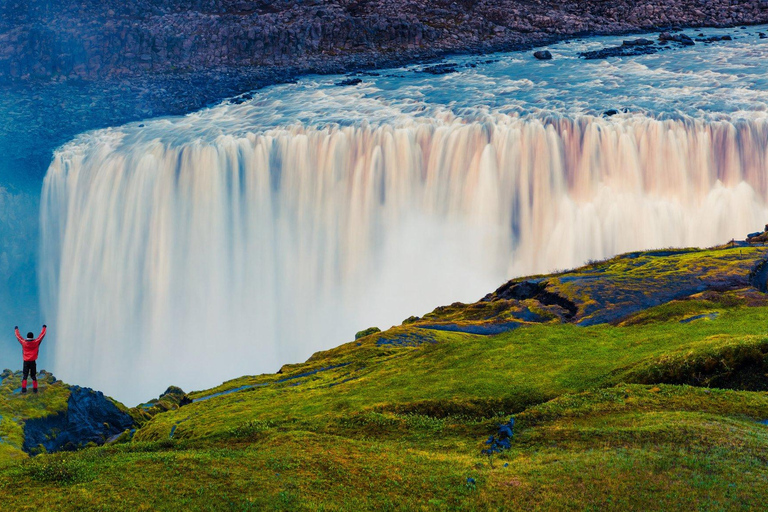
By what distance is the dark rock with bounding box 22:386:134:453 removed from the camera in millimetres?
27828

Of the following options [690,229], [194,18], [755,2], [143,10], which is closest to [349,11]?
[194,18]

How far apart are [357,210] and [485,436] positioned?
155ft

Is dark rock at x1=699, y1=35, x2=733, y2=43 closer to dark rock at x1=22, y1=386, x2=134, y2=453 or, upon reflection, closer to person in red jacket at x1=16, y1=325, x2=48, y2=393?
dark rock at x1=22, y1=386, x2=134, y2=453

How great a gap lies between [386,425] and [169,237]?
5146 cm

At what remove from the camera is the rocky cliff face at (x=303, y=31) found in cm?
9812

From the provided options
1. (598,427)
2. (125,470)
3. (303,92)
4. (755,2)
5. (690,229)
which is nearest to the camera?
(125,470)

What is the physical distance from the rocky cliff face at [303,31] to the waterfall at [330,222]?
30.0 m

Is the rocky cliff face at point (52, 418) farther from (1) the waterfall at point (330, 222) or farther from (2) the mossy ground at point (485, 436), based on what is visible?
(1) the waterfall at point (330, 222)

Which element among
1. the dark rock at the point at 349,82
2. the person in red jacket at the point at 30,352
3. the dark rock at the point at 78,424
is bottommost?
the dark rock at the point at 78,424

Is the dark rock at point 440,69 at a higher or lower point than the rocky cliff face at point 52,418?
higher

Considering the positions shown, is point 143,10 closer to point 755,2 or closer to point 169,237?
point 169,237

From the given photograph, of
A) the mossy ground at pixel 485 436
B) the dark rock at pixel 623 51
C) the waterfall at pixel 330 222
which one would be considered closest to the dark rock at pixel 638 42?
the dark rock at pixel 623 51

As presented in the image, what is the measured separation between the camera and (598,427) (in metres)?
20.3

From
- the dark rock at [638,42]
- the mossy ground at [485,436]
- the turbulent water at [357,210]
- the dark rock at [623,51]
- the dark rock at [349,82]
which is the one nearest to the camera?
the mossy ground at [485,436]
